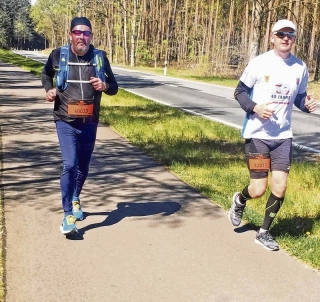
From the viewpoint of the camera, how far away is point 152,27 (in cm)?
7362

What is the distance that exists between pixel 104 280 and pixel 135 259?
48 centimetres

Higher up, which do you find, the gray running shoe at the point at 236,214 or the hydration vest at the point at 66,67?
the hydration vest at the point at 66,67

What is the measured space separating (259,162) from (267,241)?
686 mm

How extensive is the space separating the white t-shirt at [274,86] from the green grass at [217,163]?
3.40 ft

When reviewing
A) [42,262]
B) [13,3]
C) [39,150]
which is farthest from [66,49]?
[13,3]

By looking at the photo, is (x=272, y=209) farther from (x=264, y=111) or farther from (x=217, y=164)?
(x=217, y=164)

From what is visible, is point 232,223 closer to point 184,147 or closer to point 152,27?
point 184,147

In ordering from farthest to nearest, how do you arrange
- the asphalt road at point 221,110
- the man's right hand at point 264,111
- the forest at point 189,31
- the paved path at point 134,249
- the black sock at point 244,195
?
the forest at point 189,31, the asphalt road at point 221,110, the black sock at point 244,195, the man's right hand at point 264,111, the paved path at point 134,249

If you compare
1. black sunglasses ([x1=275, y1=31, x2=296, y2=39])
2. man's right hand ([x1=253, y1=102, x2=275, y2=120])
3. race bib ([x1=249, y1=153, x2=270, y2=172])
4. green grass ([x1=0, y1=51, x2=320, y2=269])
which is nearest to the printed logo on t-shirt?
man's right hand ([x1=253, y1=102, x2=275, y2=120])

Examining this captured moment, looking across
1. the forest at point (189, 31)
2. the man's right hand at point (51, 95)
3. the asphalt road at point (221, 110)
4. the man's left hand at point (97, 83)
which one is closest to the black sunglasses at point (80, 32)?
the man's left hand at point (97, 83)

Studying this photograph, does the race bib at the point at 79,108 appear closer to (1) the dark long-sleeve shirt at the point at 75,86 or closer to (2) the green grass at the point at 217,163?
(1) the dark long-sleeve shirt at the point at 75,86

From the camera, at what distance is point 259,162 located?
15.3 ft

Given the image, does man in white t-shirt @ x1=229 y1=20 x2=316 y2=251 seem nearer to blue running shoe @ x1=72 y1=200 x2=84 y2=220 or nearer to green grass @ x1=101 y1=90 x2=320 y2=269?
green grass @ x1=101 y1=90 x2=320 y2=269

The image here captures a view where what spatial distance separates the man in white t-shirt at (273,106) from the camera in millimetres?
4473
